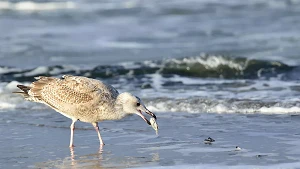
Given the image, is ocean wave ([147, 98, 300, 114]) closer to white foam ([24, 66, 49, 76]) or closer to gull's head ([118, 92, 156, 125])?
gull's head ([118, 92, 156, 125])

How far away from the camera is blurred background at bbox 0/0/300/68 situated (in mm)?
15776

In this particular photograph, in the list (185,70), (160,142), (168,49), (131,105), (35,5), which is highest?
(35,5)

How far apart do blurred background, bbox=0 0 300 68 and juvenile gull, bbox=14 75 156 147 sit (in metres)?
6.26

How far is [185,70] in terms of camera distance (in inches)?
538

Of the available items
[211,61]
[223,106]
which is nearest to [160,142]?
[223,106]

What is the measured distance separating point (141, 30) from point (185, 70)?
609 centimetres

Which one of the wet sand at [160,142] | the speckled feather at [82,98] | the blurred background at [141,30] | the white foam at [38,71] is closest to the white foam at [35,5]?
the blurred background at [141,30]

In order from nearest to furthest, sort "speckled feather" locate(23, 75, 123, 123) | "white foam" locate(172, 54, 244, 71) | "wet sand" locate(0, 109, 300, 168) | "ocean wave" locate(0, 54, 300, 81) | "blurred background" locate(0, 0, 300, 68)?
"wet sand" locate(0, 109, 300, 168)
"speckled feather" locate(23, 75, 123, 123)
"ocean wave" locate(0, 54, 300, 81)
"white foam" locate(172, 54, 244, 71)
"blurred background" locate(0, 0, 300, 68)

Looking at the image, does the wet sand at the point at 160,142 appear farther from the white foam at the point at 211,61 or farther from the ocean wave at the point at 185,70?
the white foam at the point at 211,61

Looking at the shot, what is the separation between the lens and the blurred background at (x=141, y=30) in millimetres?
15776

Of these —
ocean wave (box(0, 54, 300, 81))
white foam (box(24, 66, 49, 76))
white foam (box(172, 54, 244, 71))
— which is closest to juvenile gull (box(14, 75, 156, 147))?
ocean wave (box(0, 54, 300, 81))

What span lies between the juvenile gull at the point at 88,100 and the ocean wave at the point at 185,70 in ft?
16.0

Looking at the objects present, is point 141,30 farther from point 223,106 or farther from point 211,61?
point 223,106

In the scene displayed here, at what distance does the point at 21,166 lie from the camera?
6.76 m
